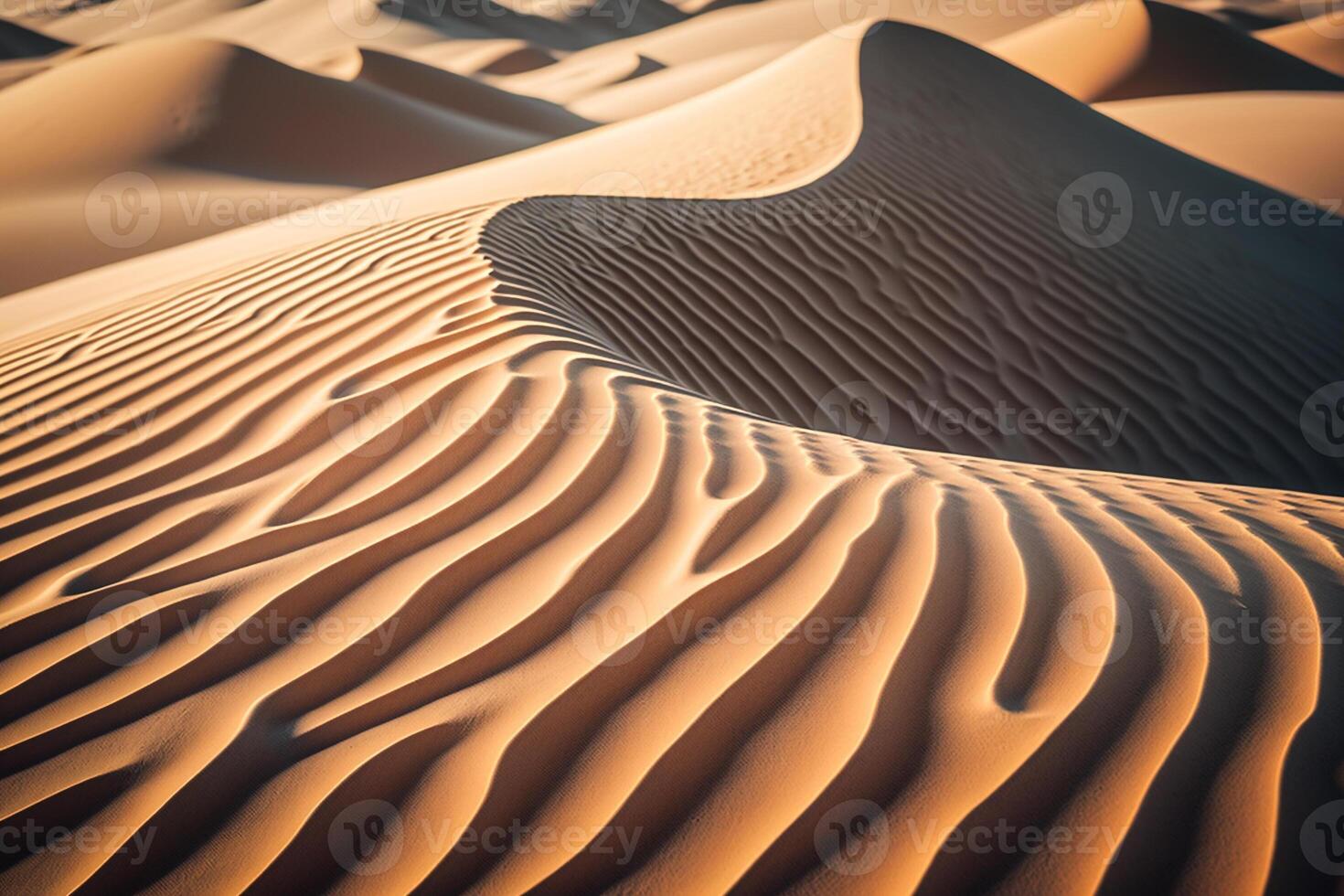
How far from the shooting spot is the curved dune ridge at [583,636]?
135cm

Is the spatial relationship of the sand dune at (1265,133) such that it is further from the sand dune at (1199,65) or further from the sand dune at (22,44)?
the sand dune at (22,44)

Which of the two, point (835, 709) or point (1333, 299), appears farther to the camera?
point (1333, 299)

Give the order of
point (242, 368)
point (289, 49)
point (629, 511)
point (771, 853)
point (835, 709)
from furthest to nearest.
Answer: point (289, 49)
point (242, 368)
point (629, 511)
point (835, 709)
point (771, 853)

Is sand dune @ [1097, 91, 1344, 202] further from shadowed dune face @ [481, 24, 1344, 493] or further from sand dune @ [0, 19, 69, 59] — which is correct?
sand dune @ [0, 19, 69, 59]

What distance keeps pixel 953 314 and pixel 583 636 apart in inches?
167

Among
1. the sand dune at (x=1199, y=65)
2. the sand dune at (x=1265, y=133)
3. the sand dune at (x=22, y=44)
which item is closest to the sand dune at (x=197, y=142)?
the sand dune at (x=1265, y=133)

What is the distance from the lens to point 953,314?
538 cm

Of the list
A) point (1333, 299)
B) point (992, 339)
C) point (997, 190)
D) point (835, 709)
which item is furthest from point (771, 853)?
point (1333, 299)

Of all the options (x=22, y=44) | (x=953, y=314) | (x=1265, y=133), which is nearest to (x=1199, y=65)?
(x=1265, y=133)

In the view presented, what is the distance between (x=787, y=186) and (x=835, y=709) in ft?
16.8

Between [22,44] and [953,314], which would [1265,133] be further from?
[22,44]

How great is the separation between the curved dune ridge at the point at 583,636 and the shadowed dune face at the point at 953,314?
3.87 ft

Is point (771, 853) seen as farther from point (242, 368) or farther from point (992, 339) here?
point (992, 339)

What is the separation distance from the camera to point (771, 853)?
133cm
